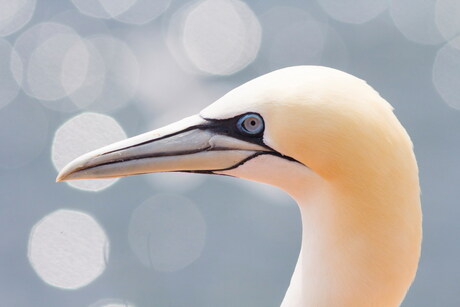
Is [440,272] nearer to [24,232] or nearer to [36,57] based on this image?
[24,232]

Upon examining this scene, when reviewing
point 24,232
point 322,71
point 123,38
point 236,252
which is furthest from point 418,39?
point 322,71

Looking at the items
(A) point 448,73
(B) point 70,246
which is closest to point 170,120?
(B) point 70,246

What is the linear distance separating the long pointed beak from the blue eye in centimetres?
12

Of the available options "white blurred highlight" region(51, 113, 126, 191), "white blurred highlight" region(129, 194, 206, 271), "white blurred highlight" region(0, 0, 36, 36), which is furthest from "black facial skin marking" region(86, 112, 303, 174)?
"white blurred highlight" region(0, 0, 36, 36)

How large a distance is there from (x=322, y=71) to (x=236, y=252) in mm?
7580

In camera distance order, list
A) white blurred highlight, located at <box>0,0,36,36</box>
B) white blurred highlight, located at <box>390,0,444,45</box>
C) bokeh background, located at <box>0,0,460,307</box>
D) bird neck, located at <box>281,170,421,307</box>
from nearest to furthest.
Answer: bird neck, located at <box>281,170,421,307</box>
bokeh background, located at <box>0,0,460,307</box>
white blurred highlight, located at <box>390,0,444,45</box>
white blurred highlight, located at <box>0,0,36,36</box>

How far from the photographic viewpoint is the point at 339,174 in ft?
11.7

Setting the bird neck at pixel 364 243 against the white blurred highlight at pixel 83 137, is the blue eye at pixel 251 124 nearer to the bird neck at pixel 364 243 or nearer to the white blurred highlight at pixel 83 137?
the bird neck at pixel 364 243

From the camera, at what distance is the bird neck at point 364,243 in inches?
137

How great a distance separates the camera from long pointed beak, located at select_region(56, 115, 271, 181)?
391 cm

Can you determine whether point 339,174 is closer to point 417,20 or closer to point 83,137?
point 83,137

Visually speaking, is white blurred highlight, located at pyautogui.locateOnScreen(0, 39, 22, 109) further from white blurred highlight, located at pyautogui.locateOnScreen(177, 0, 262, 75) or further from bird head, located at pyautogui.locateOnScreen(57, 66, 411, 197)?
bird head, located at pyautogui.locateOnScreen(57, 66, 411, 197)

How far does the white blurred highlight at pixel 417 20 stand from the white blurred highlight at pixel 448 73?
290 millimetres

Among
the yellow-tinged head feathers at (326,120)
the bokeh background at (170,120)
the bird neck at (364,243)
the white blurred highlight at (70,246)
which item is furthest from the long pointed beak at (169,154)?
the white blurred highlight at (70,246)
